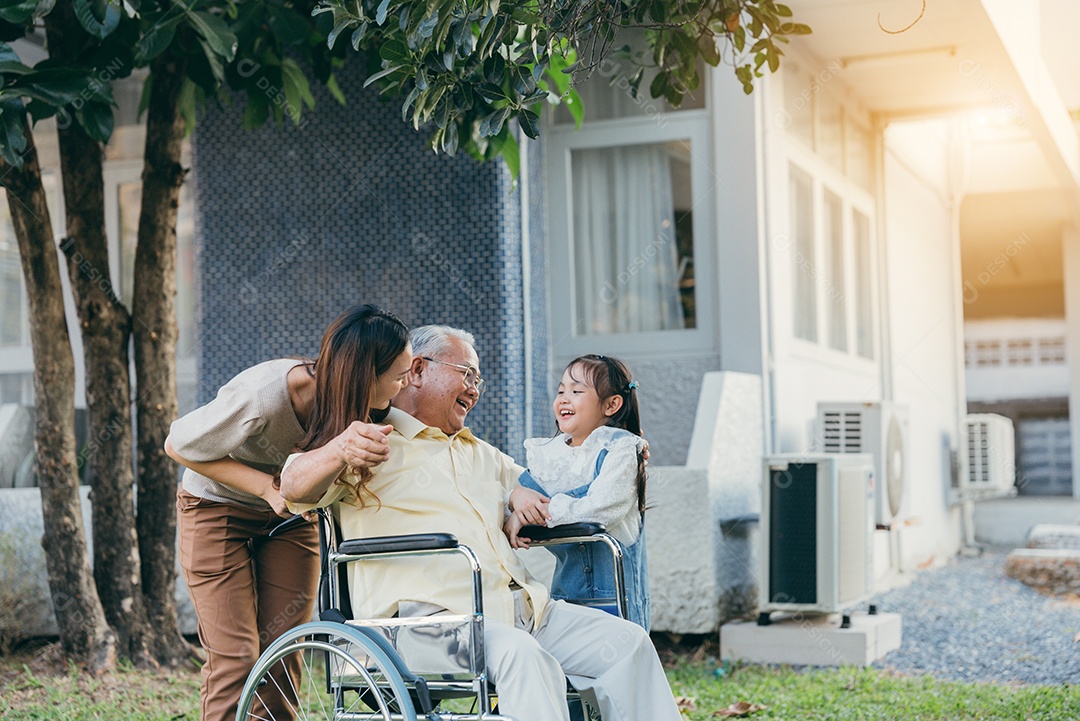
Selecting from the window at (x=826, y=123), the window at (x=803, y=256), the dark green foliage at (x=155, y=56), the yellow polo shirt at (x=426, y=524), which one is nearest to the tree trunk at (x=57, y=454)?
the dark green foliage at (x=155, y=56)

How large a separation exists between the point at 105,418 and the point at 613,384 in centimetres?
264

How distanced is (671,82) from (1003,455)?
7.05m

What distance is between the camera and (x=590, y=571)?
334 centimetres

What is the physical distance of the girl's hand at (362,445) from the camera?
2732 millimetres

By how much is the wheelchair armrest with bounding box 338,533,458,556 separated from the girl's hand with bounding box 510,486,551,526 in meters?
0.42

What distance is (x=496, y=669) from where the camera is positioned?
2.77m

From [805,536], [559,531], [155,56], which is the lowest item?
[805,536]

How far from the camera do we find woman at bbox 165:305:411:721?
2.92 meters

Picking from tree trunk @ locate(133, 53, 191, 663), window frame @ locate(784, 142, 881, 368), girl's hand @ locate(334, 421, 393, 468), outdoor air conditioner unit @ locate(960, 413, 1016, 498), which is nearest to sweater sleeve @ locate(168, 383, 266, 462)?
girl's hand @ locate(334, 421, 393, 468)

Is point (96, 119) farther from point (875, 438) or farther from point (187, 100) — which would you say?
point (875, 438)

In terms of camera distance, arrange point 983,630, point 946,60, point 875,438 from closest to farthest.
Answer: point 983,630 < point 875,438 < point 946,60

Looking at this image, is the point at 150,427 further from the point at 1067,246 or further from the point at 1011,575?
the point at 1067,246

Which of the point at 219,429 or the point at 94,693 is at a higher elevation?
the point at 219,429

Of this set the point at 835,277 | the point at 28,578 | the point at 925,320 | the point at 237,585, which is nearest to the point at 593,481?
the point at 237,585
